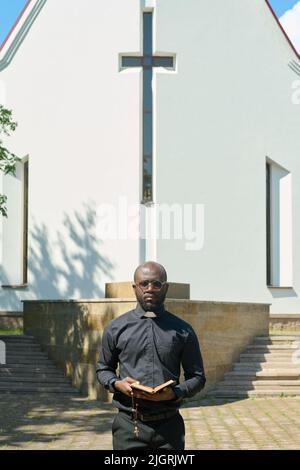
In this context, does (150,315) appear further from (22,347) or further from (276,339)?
(22,347)

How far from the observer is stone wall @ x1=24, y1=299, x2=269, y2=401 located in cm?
1427

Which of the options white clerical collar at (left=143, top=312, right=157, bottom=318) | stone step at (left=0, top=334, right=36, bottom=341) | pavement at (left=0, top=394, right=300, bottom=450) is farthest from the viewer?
stone step at (left=0, top=334, right=36, bottom=341)

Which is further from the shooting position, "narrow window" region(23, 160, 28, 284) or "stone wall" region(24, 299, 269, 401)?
"narrow window" region(23, 160, 28, 284)

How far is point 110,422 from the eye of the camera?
11328 mm

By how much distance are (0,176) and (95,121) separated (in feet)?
12.7

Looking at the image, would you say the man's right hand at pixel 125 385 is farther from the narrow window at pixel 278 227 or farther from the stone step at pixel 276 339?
the narrow window at pixel 278 227

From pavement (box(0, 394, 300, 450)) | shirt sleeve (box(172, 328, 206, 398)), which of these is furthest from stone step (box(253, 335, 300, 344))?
shirt sleeve (box(172, 328, 206, 398))

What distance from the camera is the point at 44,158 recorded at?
21.3 m

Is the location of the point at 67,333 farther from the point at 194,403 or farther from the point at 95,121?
the point at 95,121

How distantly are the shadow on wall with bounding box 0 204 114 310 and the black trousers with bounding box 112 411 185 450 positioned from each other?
53.3ft

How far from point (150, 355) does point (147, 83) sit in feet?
56.7

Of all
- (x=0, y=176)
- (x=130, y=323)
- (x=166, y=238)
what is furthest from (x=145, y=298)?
(x=0, y=176)

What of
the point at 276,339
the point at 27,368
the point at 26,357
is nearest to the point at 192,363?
the point at 27,368

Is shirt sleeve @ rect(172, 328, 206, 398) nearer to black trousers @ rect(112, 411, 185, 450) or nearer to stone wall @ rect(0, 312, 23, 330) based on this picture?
black trousers @ rect(112, 411, 185, 450)
